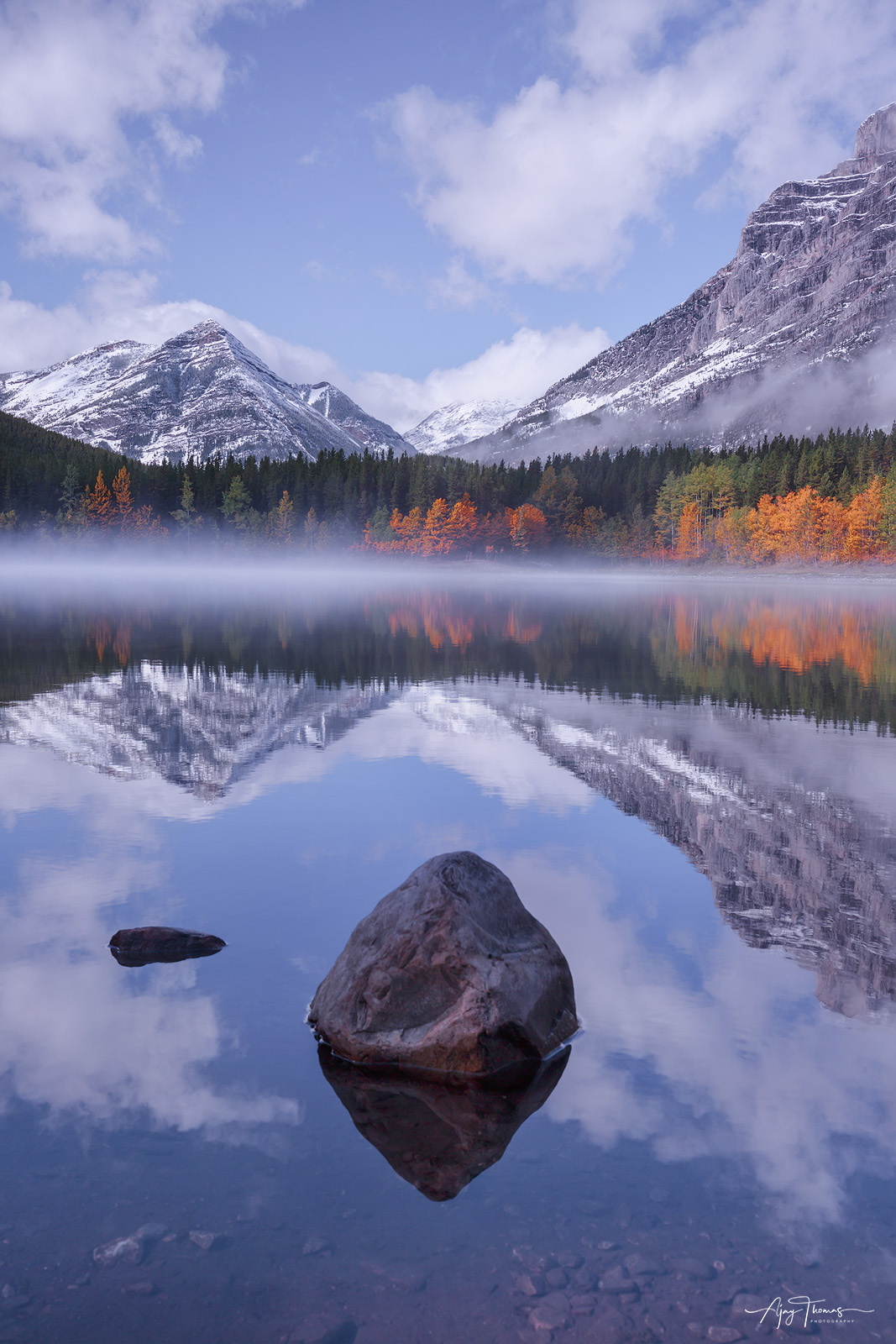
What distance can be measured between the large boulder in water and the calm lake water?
322 mm

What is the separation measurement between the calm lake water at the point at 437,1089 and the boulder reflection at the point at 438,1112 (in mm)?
35

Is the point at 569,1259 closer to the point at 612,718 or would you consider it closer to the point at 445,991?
the point at 445,991

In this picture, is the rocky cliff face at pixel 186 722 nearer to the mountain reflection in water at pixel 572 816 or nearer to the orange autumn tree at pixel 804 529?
the mountain reflection in water at pixel 572 816

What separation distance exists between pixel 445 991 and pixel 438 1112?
959 mm

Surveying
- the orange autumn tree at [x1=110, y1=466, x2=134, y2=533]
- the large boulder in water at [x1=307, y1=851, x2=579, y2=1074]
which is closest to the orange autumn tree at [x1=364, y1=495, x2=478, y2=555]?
the orange autumn tree at [x1=110, y1=466, x2=134, y2=533]

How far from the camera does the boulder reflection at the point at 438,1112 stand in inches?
232

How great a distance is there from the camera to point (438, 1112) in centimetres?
653

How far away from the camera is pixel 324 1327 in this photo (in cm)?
448

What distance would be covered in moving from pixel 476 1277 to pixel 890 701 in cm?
2358

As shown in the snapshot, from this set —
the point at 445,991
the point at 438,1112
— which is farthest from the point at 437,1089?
the point at 445,991

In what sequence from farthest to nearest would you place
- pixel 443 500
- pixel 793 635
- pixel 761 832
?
pixel 443 500
pixel 793 635
pixel 761 832

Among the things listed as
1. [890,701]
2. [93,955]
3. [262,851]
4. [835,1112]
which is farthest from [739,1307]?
[890,701]

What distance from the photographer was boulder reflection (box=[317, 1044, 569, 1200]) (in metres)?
5.90

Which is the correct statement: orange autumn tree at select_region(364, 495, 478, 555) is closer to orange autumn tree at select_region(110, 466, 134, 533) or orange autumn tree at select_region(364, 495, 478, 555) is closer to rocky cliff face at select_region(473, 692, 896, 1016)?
orange autumn tree at select_region(110, 466, 134, 533)
